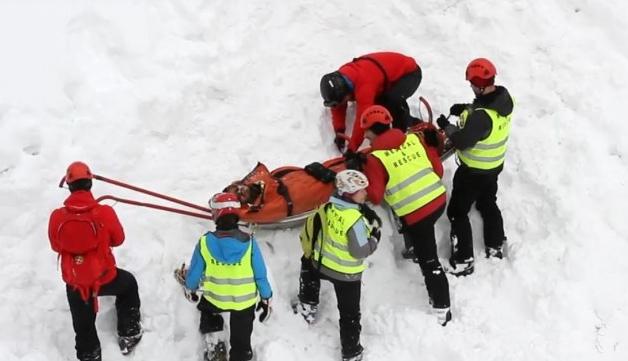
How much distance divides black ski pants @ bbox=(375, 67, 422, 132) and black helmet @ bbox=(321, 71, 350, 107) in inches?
19.3

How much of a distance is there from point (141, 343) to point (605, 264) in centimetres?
465

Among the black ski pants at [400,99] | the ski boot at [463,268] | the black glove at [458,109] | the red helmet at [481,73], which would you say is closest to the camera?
the red helmet at [481,73]

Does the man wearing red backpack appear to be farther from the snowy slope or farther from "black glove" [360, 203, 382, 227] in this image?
"black glove" [360, 203, 382, 227]

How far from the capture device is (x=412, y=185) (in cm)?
610

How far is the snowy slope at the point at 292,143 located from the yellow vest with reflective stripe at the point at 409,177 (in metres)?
1.06

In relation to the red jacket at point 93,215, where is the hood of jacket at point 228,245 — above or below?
below

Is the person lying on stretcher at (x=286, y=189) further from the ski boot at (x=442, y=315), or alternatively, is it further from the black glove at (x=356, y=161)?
the ski boot at (x=442, y=315)

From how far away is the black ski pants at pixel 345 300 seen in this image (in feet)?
19.8

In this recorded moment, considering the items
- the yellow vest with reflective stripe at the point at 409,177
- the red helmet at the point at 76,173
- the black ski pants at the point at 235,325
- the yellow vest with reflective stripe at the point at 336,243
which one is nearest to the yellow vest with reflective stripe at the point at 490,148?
the yellow vest with reflective stripe at the point at 409,177

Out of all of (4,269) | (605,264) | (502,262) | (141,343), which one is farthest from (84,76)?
(605,264)

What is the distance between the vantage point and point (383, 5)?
8664mm

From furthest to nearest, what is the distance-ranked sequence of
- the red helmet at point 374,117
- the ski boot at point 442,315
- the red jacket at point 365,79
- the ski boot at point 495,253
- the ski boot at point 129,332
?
1. the red jacket at point 365,79
2. the ski boot at point 495,253
3. the ski boot at point 442,315
4. the red helmet at point 374,117
5. the ski boot at point 129,332

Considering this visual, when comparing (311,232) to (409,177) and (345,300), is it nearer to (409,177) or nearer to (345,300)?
(345,300)

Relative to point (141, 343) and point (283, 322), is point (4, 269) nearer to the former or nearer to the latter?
point (141, 343)
